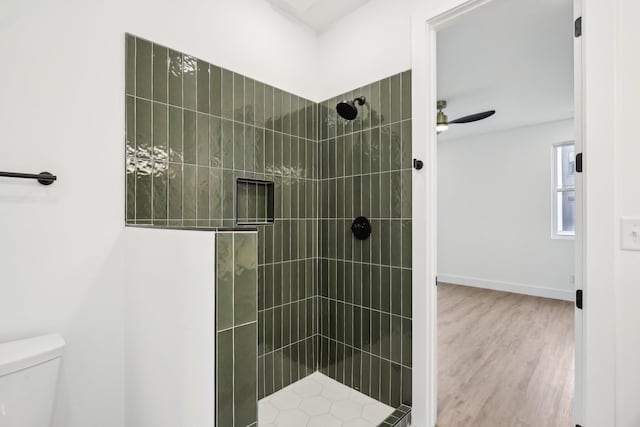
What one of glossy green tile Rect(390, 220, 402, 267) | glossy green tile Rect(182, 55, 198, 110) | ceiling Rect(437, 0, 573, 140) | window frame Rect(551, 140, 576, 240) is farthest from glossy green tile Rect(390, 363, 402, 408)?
window frame Rect(551, 140, 576, 240)

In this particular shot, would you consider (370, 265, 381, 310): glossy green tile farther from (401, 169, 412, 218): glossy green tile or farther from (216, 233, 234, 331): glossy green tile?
(216, 233, 234, 331): glossy green tile

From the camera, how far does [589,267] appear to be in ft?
3.78

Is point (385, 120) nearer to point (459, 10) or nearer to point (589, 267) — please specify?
point (459, 10)

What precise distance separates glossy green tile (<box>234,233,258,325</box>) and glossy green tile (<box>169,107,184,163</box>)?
2.89ft

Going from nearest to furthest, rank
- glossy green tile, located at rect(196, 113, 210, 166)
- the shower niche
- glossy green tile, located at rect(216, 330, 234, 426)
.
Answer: glossy green tile, located at rect(216, 330, 234, 426) → glossy green tile, located at rect(196, 113, 210, 166) → the shower niche

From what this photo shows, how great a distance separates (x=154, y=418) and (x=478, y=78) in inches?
140

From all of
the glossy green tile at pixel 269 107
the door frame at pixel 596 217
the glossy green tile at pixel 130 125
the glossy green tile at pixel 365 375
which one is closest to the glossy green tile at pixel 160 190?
the glossy green tile at pixel 130 125

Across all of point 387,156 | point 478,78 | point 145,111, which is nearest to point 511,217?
point 478,78

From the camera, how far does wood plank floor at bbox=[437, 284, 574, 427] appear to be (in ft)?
5.92

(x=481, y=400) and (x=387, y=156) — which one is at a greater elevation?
(x=387, y=156)

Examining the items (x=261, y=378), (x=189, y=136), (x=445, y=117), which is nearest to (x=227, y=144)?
(x=189, y=136)

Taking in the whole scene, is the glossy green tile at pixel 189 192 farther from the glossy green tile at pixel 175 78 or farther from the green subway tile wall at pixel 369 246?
the green subway tile wall at pixel 369 246

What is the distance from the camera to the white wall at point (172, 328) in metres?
0.88

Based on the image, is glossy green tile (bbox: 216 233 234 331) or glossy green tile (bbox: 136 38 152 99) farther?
glossy green tile (bbox: 136 38 152 99)
